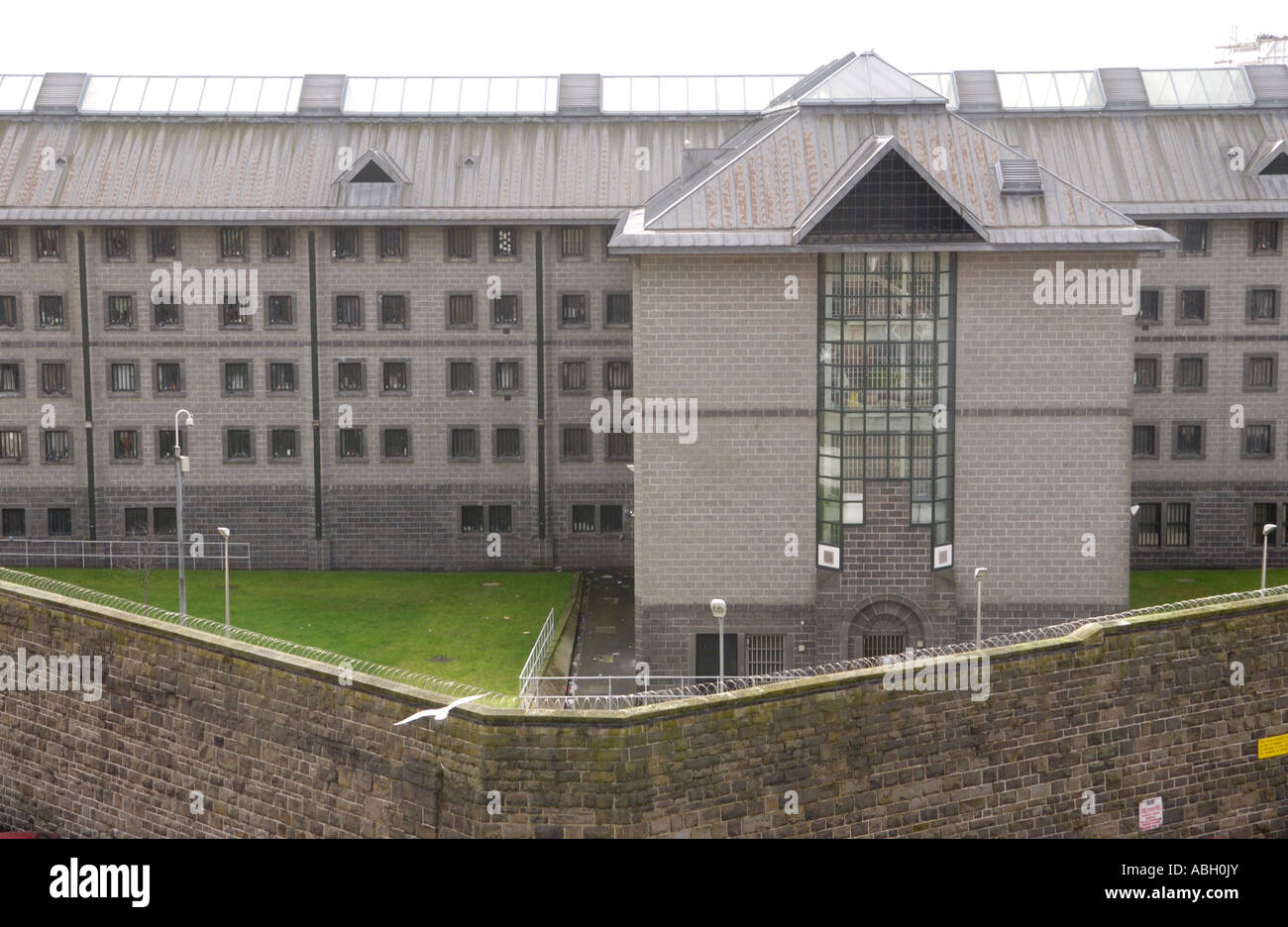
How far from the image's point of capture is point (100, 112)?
6650 cm

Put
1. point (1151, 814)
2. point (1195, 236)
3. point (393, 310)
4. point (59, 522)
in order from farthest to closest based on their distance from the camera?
point (59, 522), point (393, 310), point (1195, 236), point (1151, 814)

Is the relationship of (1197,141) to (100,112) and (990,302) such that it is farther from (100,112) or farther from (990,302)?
(100,112)

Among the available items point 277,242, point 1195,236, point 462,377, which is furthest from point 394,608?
point 1195,236

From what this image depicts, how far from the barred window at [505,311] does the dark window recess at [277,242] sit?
335 inches

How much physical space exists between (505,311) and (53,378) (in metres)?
18.4

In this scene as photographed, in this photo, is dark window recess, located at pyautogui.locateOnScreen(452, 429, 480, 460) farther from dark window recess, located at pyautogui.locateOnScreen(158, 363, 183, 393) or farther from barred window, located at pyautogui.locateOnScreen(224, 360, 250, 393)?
dark window recess, located at pyautogui.locateOnScreen(158, 363, 183, 393)

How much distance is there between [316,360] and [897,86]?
25876 millimetres

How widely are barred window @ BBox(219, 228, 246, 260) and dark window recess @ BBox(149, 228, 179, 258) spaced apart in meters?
1.76

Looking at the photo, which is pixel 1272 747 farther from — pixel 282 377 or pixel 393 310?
pixel 282 377

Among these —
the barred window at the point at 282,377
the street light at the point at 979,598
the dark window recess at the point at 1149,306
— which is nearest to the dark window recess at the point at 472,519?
the barred window at the point at 282,377

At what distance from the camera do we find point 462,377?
6425 centimetres

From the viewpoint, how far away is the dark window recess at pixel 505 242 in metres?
63.7

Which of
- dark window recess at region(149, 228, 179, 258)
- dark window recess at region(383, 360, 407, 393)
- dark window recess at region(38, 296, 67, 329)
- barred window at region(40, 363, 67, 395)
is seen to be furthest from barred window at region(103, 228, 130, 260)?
dark window recess at region(383, 360, 407, 393)
